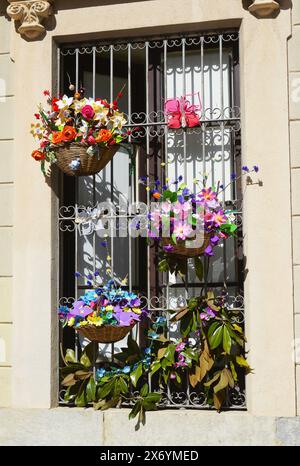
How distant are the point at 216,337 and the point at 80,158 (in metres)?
1.67

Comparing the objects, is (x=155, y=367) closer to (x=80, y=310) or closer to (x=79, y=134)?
(x=80, y=310)

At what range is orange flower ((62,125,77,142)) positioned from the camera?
5480mm

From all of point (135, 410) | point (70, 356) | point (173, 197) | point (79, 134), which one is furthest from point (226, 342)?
point (79, 134)

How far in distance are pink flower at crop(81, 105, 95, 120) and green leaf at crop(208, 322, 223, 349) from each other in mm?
1840

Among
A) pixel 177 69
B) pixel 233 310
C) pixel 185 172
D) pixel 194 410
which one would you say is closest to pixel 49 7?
pixel 177 69

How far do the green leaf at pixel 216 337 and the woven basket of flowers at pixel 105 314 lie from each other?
1.84 feet

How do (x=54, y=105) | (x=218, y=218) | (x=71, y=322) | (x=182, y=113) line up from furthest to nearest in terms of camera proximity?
(x=182, y=113) < (x=54, y=105) < (x=71, y=322) < (x=218, y=218)

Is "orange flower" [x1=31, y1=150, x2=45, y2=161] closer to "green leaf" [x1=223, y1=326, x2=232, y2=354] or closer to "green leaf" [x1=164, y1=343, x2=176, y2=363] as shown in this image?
"green leaf" [x1=164, y1=343, x2=176, y2=363]

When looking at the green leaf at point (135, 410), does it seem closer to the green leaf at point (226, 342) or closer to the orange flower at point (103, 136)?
the green leaf at point (226, 342)

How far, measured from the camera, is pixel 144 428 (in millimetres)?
5461

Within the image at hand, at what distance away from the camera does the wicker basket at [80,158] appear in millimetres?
5492

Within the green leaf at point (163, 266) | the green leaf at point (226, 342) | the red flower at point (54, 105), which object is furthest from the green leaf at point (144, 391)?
the red flower at point (54, 105)

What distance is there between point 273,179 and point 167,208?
820mm
